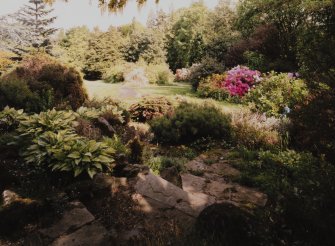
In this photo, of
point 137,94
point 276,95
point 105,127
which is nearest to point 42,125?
point 105,127

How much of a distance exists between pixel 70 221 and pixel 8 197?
0.95 m

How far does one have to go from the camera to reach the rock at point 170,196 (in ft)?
15.0

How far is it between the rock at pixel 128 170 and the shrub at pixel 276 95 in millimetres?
5037

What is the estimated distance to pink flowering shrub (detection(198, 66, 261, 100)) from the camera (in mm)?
12883

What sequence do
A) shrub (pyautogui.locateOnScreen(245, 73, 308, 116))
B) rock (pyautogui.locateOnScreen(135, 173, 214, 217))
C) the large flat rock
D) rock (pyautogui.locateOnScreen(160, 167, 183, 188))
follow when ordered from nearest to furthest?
rock (pyautogui.locateOnScreen(135, 173, 214, 217))
the large flat rock
rock (pyautogui.locateOnScreen(160, 167, 183, 188))
shrub (pyautogui.locateOnScreen(245, 73, 308, 116))

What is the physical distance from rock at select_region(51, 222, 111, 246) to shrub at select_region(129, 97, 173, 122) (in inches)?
220

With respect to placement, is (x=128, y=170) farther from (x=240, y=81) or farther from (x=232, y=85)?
(x=240, y=81)

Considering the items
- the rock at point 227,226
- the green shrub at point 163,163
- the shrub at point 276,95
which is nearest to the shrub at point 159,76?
the shrub at point 276,95

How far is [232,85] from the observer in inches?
516

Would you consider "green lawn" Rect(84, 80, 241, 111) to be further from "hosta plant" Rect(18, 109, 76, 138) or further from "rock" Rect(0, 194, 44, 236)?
"rock" Rect(0, 194, 44, 236)

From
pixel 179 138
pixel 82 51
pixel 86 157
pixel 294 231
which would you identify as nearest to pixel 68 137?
pixel 86 157

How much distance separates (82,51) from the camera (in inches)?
1063

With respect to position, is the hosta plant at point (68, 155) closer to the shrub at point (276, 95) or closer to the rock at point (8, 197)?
the rock at point (8, 197)

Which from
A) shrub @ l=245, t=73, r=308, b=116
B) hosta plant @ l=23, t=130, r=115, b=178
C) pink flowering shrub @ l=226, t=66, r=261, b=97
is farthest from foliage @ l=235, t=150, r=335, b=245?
pink flowering shrub @ l=226, t=66, r=261, b=97
